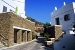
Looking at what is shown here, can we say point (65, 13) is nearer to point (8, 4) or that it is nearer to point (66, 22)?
point (66, 22)

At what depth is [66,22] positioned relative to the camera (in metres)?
24.0

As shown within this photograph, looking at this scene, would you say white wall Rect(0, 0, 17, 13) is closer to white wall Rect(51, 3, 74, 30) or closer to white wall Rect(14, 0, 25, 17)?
white wall Rect(14, 0, 25, 17)

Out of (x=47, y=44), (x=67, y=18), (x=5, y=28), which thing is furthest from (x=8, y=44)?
(x=67, y=18)

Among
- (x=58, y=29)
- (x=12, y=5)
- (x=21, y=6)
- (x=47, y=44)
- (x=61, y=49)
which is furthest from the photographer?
(x=21, y=6)

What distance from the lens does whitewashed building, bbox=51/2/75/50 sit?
645 inches

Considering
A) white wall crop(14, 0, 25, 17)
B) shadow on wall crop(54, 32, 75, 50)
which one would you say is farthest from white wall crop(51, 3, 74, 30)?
white wall crop(14, 0, 25, 17)

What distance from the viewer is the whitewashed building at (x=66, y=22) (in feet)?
53.8

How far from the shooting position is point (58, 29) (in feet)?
72.5

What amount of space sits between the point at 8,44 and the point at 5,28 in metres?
2.39

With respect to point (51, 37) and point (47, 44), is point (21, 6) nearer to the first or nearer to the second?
point (51, 37)

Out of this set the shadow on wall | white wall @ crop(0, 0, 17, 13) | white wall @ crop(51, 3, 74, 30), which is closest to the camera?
the shadow on wall

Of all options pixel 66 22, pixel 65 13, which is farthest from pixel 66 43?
pixel 65 13

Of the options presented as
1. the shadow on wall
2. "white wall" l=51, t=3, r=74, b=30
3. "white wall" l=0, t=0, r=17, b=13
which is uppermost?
"white wall" l=0, t=0, r=17, b=13

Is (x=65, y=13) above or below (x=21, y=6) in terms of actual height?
below
